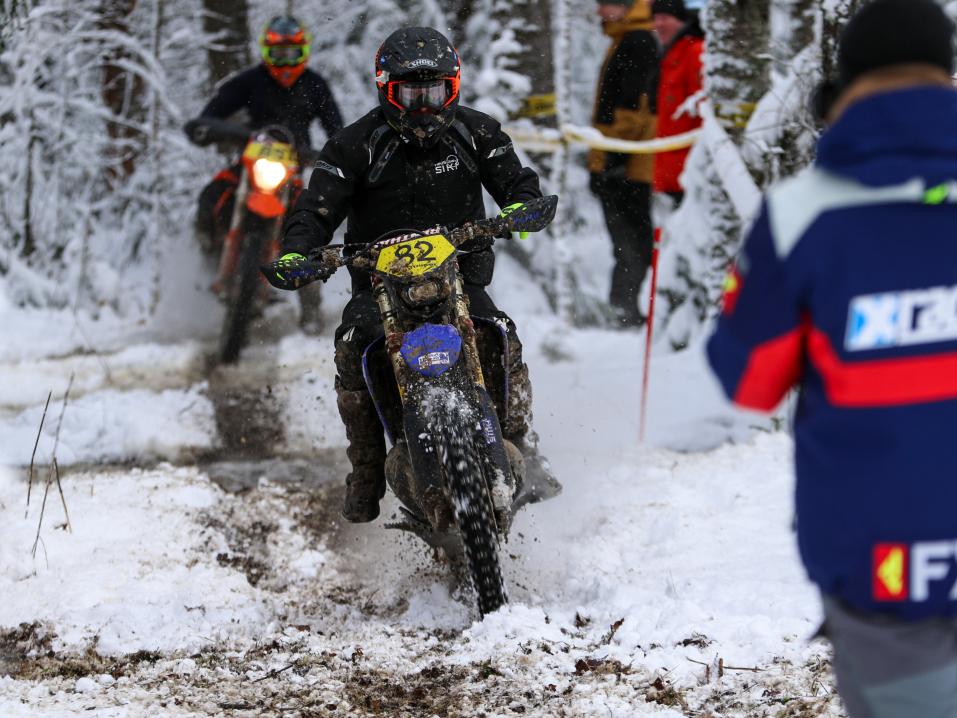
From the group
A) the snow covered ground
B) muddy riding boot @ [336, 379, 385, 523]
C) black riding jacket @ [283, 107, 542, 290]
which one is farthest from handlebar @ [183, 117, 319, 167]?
muddy riding boot @ [336, 379, 385, 523]

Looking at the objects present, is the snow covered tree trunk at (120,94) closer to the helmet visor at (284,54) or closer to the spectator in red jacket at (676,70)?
the helmet visor at (284,54)

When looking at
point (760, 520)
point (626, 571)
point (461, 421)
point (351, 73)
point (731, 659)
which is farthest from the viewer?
point (351, 73)

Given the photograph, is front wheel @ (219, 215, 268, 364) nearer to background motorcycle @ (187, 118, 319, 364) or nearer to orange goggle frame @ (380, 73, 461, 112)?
background motorcycle @ (187, 118, 319, 364)

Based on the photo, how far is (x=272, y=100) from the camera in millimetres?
10406

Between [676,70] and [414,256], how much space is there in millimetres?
4784

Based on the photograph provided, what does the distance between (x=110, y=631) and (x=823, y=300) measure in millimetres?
3434

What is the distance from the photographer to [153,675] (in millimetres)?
4328

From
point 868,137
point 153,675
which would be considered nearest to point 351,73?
point 153,675

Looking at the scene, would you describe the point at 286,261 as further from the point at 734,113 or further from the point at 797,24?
the point at 797,24

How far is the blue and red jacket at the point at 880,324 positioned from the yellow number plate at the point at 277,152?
24.5 ft

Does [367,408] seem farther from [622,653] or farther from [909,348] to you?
[909,348]

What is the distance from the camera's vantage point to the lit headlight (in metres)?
9.47

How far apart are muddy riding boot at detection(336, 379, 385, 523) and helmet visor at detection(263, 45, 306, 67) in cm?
539

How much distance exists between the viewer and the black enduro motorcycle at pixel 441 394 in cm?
468
